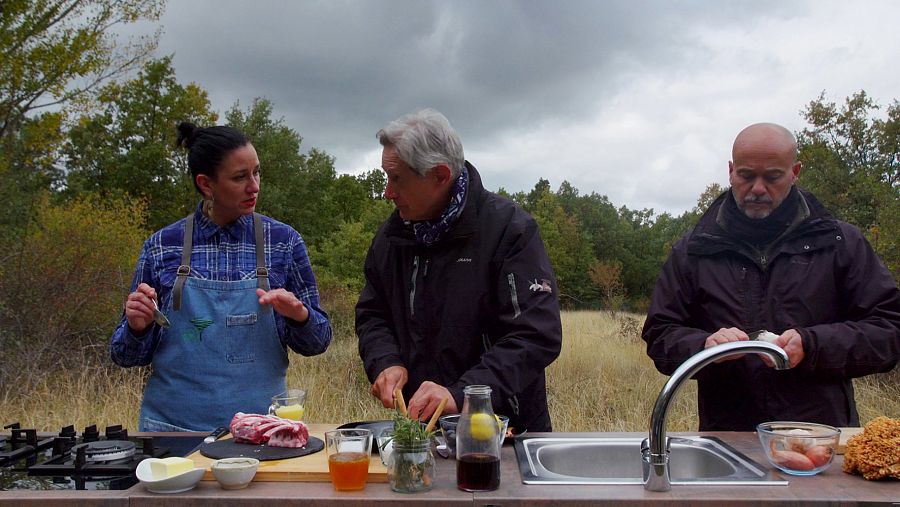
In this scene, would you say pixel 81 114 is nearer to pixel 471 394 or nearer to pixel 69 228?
pixel 69 228

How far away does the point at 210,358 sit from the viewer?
293 cm

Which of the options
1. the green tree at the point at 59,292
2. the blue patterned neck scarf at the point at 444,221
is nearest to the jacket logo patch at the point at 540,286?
the blue patterned neck scarf at the point at 444,221

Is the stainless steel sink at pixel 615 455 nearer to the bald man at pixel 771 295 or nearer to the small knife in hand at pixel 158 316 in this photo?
the bald man at pixel 771 295

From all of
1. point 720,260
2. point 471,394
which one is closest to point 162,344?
point 471,394

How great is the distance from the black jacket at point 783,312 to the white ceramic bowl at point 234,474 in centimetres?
149

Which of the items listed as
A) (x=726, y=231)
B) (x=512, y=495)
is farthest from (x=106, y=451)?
(x=726, y=231)

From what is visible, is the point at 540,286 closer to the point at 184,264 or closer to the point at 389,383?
the point at 389,383

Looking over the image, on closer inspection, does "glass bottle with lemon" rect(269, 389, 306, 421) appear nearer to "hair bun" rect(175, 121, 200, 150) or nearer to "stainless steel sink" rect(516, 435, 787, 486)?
"stainless steel sink" rect(516, 435, 787, 486)

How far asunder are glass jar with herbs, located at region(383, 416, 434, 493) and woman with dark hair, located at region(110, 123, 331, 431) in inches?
40.0

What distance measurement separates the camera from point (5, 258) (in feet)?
27.5

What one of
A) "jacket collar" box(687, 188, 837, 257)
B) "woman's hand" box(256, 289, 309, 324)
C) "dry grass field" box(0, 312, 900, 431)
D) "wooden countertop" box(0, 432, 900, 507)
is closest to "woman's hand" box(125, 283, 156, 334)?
"woman's hand" box(256, 289, 309, 324)

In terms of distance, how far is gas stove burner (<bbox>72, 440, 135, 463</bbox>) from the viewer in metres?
2.19

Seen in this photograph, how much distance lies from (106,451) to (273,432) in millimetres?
476

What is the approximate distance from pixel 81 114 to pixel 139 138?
Result: 1271 cm
